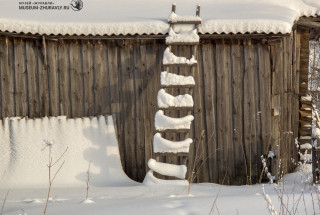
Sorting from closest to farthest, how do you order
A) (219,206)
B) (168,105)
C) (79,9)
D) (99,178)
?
1. (219,206)
2. (168,105)
3. (99,178)
4. (79,9)

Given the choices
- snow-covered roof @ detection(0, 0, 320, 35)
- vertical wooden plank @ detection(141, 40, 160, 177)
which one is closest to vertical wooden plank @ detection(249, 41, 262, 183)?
snow-covered roof @ detection(0, 0, 320, 35)

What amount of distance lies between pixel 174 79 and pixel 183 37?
812 mm

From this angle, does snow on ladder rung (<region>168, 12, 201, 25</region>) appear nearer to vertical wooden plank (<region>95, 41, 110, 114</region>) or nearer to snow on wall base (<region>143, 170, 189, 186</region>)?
vertical wooden plank (<region>95, 41, 110, 114</region>)

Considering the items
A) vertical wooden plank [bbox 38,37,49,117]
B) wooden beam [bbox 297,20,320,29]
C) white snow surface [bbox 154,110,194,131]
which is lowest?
white snow surface [bbox 154,110,194,131]

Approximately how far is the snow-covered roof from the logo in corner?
4.0 inches

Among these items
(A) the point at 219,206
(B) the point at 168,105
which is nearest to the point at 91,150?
(B) the point at 168,105

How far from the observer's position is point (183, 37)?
6418 millimetres

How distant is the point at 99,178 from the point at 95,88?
179 centimetres

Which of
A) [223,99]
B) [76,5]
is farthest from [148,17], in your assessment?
[223,99]

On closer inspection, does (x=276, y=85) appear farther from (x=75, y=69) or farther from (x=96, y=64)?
(x=75, y=69)

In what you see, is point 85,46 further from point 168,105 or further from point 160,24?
point 168,105

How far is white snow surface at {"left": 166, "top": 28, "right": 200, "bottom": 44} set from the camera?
20.9 feet

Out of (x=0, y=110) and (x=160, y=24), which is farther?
(x=0, y=110)

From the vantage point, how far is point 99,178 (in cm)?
655
